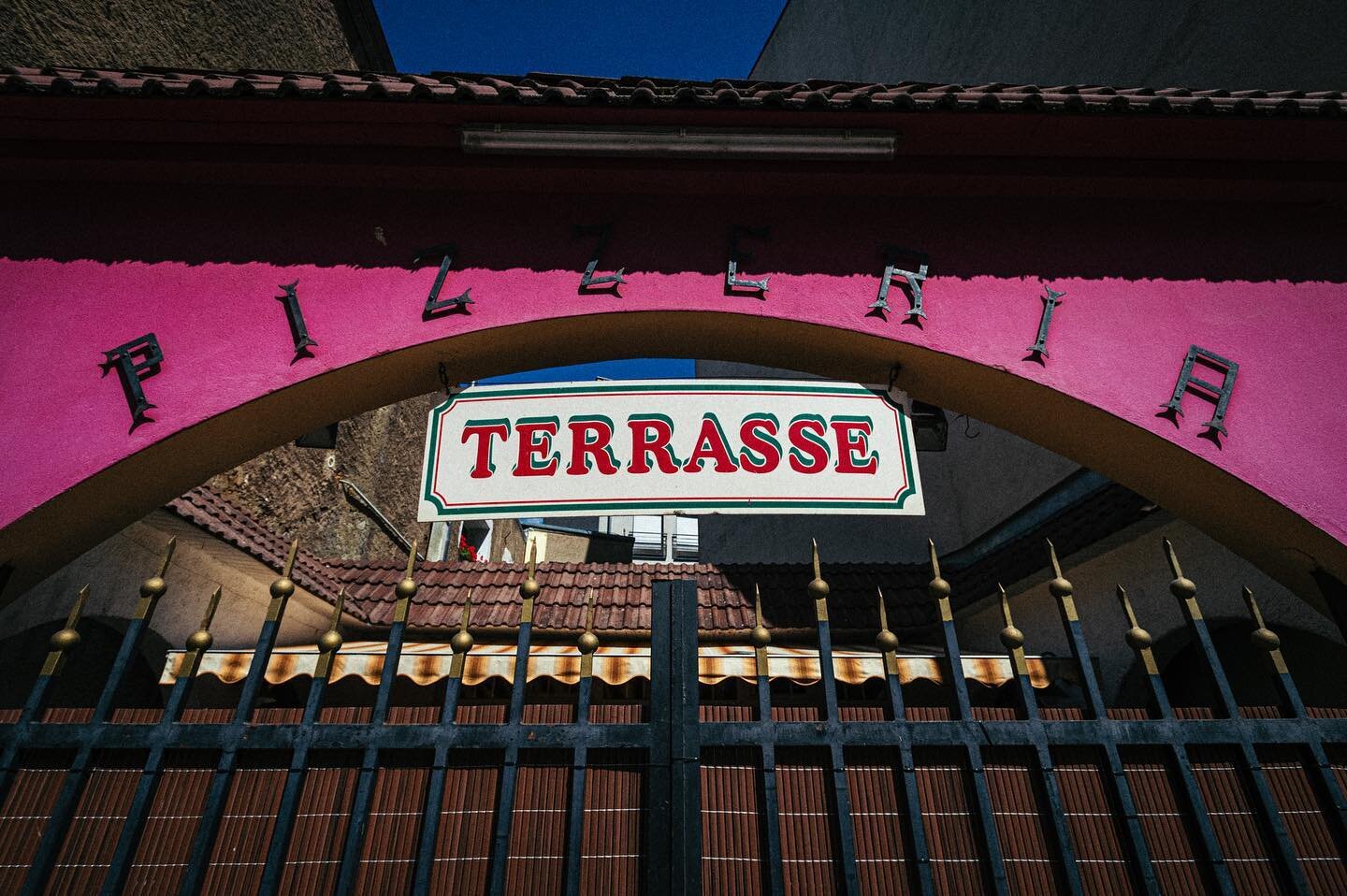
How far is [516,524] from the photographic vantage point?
20.1m

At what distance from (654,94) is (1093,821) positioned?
369 cm

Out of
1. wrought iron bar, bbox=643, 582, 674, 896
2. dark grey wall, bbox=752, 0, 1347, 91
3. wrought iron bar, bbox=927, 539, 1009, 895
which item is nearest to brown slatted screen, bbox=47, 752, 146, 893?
wrought iron bar, bbox=643, 582, 674, 896

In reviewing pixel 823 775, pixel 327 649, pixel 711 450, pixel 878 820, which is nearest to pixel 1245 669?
pixel 711 450

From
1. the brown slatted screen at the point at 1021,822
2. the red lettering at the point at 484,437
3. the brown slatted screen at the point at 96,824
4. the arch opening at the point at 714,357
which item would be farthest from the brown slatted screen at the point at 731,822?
the arch opening at the point at 714,357

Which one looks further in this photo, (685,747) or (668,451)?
(668,451)

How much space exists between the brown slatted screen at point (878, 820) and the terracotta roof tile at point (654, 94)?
320 centimetres

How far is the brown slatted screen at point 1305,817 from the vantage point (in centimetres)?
213

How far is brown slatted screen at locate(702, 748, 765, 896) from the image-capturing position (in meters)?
2.09

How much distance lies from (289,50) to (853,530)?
40.5 ft

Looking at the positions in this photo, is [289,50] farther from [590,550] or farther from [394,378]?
[590,550]

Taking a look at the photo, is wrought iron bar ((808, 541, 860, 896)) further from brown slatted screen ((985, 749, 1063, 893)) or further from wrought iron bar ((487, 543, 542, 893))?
wrought iron bar ((487, 543, 542, 893))

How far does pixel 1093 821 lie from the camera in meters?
2.17

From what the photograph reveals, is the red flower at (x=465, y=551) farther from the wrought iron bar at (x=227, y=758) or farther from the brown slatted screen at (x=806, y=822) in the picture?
the brown slatted screen at (x=806, y=822)

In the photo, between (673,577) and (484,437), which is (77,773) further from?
(673,577)
